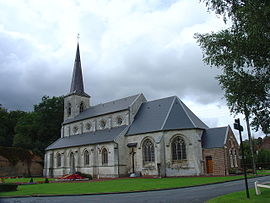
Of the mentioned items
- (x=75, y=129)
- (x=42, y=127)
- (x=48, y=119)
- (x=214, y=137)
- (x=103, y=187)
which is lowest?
(x=103, y=187)

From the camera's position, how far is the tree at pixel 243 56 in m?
11.2

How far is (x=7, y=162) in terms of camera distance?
4688 cm

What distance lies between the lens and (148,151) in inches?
1339

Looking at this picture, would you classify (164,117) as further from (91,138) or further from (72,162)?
(72,162)

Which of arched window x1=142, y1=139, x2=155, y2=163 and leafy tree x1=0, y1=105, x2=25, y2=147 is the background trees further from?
arched window x1=142, y1=139, x2=155, y2=163

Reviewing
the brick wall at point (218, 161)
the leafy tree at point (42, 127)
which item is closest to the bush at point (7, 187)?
the brick wall at point (218, 161)

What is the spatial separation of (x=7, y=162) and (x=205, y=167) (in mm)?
34746

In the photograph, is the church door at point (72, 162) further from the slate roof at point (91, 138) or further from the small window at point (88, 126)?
the small window at point (88, 126)

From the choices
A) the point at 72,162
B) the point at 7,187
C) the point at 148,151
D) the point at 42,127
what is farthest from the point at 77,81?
the point at 7,187

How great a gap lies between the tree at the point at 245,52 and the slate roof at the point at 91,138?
23685 millimetres

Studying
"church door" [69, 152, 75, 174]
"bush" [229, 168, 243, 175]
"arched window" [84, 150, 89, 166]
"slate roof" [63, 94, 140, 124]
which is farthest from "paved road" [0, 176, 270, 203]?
"church door" [69, 152, 75, 174]

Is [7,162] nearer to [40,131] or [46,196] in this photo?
[40,131]

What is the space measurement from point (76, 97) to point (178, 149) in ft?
82.4

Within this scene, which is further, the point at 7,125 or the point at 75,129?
the point at 7,125
